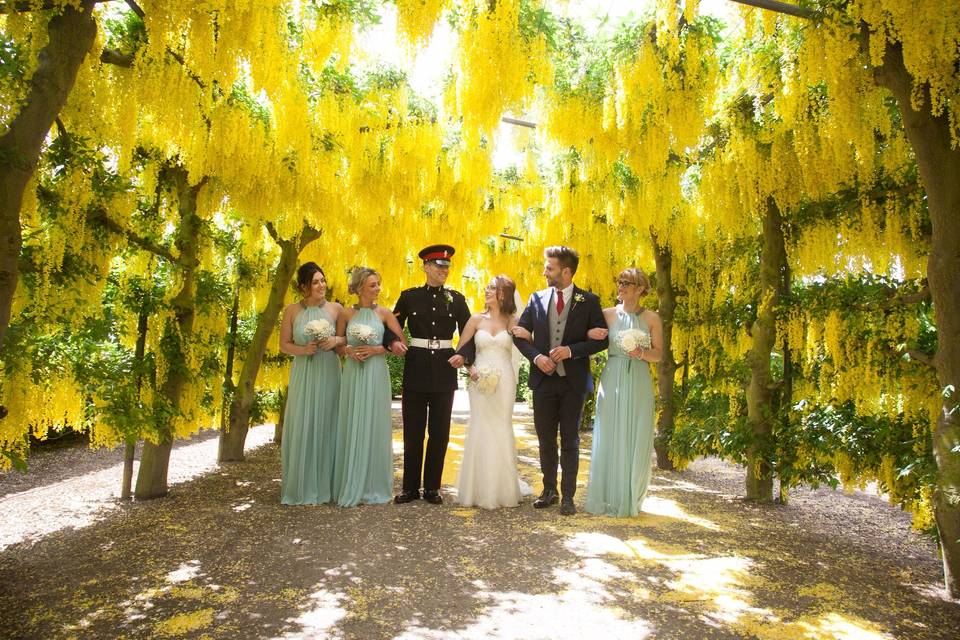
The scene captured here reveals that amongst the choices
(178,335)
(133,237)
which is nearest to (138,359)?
(178,335)

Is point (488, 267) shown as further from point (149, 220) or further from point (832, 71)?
point (832, 71)

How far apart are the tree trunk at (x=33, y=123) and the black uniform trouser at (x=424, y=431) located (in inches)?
102

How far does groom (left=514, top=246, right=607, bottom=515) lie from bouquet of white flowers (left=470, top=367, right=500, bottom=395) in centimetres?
24

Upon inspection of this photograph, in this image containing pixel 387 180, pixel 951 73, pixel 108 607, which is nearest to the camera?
pixel 108 607

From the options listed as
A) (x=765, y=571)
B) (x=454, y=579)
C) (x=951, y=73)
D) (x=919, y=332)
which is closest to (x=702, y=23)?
(x=951, y=73)

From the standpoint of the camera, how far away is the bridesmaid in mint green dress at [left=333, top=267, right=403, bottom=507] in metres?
4.53

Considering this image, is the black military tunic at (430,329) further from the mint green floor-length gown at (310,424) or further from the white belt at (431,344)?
the mint green floor-length gown at (310,424)

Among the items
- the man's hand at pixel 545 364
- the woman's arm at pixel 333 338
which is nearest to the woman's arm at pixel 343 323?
the woman's arm at pixel 333 338

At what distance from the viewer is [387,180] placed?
20.9ft

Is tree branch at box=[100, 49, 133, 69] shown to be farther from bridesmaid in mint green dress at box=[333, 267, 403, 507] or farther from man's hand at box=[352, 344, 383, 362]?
man's hand at box=[352, 344, 383, 362]

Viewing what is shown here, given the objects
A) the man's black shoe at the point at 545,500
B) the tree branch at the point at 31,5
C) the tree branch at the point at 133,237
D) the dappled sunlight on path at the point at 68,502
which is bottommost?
the dappled sunlight on path at the point at 68,502

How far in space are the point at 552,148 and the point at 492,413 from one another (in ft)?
10.9

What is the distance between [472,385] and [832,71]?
8.81 feet

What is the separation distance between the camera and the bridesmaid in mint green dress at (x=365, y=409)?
453 centimetres
